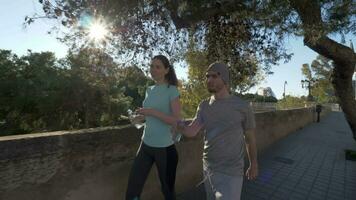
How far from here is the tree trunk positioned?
5.09 metres

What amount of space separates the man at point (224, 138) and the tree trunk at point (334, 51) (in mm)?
3065

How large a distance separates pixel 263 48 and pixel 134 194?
4560mm

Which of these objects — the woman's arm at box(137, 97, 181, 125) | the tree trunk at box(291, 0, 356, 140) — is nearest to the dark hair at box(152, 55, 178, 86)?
the woman's arm at box(137, 97, 181, 125)

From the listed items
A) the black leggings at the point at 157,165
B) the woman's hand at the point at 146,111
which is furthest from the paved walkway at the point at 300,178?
the woman's hand at the point at 146,111

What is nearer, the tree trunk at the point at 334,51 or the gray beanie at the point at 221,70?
the gray beanie at the point at 221,70

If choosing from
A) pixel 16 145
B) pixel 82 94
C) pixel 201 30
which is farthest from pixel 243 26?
pixel 82 94

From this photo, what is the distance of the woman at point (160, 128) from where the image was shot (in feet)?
10.1

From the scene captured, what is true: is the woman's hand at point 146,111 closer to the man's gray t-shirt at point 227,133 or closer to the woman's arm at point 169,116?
the woman's arm at point 169,116

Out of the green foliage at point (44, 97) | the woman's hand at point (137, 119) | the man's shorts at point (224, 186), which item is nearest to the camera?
the man's shorts at point (224, 186)

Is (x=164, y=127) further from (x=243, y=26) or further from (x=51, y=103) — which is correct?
(x=51, y=103)

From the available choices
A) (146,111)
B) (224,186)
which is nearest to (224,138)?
(224,186)

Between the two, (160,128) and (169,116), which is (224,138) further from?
(160,128)

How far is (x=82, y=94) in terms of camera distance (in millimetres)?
24188

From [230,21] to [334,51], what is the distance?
89.3 inches
